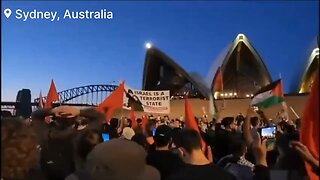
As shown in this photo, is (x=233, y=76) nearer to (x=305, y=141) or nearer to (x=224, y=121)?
(x=224, y=121)

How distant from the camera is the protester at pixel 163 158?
404 cm

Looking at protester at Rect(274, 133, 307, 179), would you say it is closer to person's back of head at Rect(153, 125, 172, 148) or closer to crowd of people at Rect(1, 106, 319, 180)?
crowd of people at Rect(1, 106, 319, 180)

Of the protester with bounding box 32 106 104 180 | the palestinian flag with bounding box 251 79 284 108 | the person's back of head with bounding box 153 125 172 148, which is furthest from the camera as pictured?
the palestinian flag with bounding box 251 79 284 108

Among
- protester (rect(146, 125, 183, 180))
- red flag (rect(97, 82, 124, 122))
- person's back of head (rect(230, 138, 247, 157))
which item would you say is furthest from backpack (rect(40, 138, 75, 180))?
red flag (rect(97, 82, 124, 122))

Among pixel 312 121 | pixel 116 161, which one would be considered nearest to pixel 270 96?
pixel 312 121

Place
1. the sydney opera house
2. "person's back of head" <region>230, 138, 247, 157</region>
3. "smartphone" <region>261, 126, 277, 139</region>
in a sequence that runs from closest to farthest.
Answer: "person's back of head" <region>230, 138, 247, 157</region> → "smartphone" <region>261, 126, 277, 139</region> → the sydney opera house

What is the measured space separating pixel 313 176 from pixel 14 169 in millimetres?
2078

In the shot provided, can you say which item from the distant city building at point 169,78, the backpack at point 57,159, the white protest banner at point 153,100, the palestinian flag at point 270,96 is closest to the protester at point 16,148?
the backpack at point 57,159

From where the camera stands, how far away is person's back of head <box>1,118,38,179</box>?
1673mm

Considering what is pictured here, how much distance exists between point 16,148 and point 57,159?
6.16ft

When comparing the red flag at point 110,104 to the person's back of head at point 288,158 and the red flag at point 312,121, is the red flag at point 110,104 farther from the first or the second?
the red flag at point 312,121

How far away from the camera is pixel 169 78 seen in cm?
4619

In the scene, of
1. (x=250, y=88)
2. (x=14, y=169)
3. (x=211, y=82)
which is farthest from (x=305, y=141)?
(x=250, y=88)

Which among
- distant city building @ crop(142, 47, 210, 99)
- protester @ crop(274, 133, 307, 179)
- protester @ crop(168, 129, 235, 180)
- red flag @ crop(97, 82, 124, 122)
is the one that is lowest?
protester @ crop(274, 133, 307, 179)
